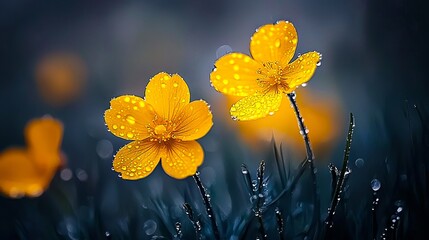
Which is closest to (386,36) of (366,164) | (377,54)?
(377,54)

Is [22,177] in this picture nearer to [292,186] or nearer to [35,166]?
[35,166]

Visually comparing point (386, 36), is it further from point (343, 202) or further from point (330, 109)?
point (343, 202)

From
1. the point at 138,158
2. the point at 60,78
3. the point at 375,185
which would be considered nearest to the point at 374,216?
the point at 375,185

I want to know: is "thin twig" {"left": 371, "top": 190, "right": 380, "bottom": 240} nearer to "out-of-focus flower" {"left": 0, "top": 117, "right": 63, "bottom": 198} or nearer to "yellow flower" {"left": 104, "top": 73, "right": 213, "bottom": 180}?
"yellow flower" {"left": 104, "top": 73, "right": 213, "bottom": 180}

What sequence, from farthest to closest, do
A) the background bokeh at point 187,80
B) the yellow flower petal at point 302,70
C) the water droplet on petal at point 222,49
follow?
the water droplet on petal at point 222,49, the background bokeh at point 187,80, the yellow flower petal at point 302,70

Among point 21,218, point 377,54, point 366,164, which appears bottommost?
point 21,218

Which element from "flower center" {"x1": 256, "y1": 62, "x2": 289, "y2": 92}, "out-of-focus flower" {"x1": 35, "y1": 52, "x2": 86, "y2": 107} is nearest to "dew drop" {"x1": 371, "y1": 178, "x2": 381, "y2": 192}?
"flower center" {"x1": 256, "y1": 62, "x2": 289, "y2": 92}

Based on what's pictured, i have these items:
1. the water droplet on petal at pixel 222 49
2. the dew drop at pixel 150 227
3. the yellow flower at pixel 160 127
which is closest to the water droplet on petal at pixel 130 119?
the yellow flower at pixel 160 127

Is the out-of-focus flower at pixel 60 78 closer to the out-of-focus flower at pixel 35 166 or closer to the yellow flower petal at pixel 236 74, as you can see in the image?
the out-of-focus flower at pixel 35 166
